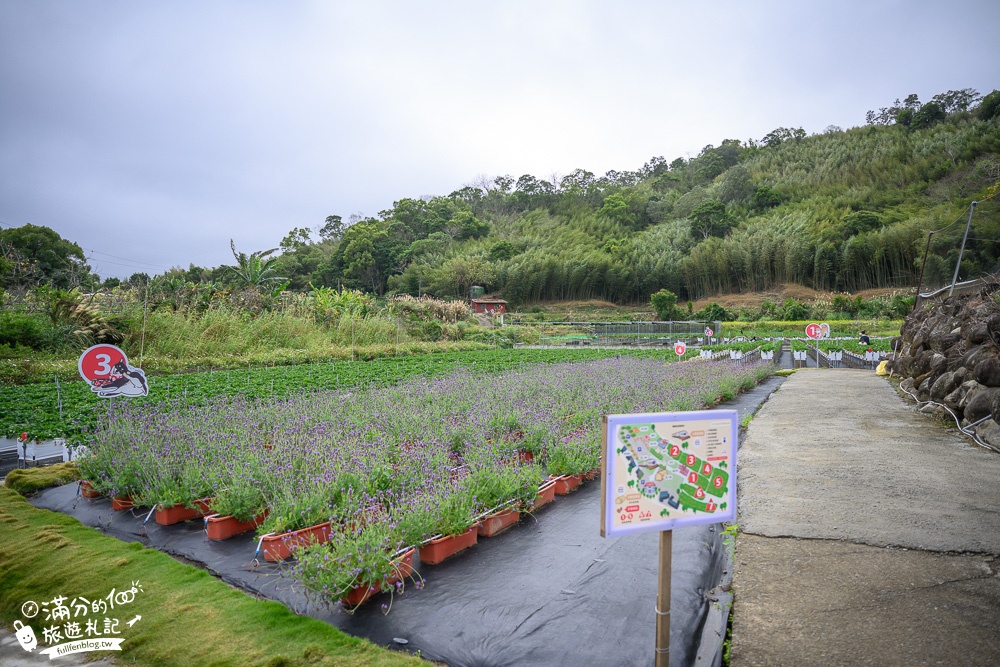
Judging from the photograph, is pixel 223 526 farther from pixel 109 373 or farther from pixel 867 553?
pixel 867 553

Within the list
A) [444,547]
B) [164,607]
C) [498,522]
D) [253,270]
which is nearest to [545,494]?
[498,522]

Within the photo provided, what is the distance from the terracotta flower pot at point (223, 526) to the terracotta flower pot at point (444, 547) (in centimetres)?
137

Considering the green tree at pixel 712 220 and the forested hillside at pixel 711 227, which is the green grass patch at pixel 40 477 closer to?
the forested hillside at pixel 711 227

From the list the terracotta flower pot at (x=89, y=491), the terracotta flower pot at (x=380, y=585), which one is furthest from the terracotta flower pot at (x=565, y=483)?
the terracotta flower pot at (x=89, y=491)

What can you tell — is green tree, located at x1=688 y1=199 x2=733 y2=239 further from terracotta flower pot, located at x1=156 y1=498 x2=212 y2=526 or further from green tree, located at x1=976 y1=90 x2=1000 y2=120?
terracotta flower pot, located at x1=156 y1=498 x2=212 y2=526

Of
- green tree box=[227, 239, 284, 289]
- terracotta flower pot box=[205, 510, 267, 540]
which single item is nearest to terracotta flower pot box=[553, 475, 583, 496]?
terracotta flower pot box=[205, 510, 267, 540]

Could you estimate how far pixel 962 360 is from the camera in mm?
8969

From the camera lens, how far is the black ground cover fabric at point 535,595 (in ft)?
9.29

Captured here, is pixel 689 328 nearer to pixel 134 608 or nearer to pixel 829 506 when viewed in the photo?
pixel 829 506

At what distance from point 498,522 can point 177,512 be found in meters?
2.72

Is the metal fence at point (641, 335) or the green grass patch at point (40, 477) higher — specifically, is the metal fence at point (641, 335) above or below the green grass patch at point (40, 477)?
above

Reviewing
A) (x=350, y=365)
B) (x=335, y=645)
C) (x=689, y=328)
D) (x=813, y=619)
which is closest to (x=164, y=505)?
(x=335, y=645)

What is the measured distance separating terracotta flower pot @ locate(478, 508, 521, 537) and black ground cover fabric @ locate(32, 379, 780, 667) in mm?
65

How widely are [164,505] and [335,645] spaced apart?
2.48 meters
